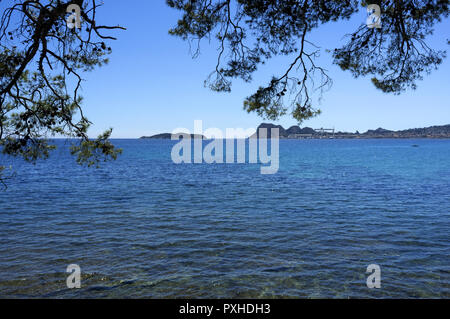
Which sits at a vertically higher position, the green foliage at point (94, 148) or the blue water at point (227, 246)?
the green foliage at point (94, 148)

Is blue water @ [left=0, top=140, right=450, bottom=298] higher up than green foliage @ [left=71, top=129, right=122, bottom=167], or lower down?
lower down

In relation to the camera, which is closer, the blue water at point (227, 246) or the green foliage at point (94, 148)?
the green foliage at point (94, 148)

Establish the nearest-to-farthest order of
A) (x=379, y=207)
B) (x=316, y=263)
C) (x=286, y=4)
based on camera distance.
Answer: (x=286, y=4) → (x=316, y=263) → (x=379, y=207)

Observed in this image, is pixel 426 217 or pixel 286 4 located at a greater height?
pixel 286 4

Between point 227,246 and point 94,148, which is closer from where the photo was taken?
point 94,148

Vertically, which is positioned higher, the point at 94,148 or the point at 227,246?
the point at 94,148

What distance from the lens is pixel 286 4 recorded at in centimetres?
1053

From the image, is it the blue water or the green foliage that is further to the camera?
the blue water

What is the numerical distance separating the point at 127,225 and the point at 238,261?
339 inches
